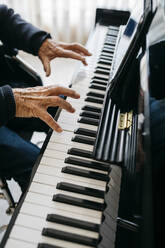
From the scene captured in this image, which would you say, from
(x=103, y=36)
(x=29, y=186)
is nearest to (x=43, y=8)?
(x=103, y=36)

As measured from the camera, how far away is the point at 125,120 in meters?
0.92

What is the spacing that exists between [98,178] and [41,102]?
38cm

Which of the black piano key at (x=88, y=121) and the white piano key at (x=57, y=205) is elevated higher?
the black piano key at (x=88, y=121)

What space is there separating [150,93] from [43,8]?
90.8 inches

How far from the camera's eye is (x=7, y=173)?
1.09 m

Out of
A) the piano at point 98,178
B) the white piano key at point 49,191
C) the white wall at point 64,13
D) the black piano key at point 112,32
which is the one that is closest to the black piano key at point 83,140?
the piano at point 98,178

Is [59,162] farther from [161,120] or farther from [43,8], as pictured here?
[43,8]

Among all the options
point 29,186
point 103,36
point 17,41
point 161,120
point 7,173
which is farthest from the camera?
point 103,36

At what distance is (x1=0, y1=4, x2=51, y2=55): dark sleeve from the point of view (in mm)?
1368

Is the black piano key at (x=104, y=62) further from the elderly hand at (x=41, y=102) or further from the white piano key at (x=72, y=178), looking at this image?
the white piano key at (x=72, y=178)

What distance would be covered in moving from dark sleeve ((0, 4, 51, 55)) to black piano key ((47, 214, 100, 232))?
961 mm

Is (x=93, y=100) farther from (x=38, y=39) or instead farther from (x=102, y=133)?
(x=38, y=39)

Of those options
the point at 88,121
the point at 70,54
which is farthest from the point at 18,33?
the point at 88,121

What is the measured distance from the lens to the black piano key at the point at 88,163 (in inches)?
34.4
